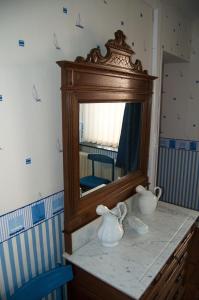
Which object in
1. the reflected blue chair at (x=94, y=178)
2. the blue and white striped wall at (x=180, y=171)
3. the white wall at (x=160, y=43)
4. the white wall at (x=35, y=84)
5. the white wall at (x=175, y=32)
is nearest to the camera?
the white wall at (x=35, y=84)

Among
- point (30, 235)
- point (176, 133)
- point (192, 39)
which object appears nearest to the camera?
point (30, 235)

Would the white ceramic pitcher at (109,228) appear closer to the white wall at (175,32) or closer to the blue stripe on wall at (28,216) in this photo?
the blue stripe on wall at (28,216)

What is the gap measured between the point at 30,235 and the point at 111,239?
41 centimetres

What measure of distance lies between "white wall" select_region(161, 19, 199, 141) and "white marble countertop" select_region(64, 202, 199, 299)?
145 centimetres

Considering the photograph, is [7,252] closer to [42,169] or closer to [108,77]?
[42,169]

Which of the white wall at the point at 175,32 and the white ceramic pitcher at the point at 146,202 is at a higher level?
the white wall at the point at 175,32

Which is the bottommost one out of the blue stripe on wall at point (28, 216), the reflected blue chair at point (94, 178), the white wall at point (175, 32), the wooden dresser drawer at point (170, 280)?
the wooden dresser drawer at point (170, 280)

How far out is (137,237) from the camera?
1.38 meters

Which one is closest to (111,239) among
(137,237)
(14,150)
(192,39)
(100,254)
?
(100,254)

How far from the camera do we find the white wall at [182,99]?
8.63 ft

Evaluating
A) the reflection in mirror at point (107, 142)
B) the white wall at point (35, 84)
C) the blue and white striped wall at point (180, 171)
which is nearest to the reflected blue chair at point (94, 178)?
the reflection in mirror at point (107, 142)

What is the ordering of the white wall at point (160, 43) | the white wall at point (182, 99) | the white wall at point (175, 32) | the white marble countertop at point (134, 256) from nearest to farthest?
the white marble countertop at point (134, 256) < the white wall at point (160, 43) < the white wall at point (175, 32) < the white wall at point (182, 99)

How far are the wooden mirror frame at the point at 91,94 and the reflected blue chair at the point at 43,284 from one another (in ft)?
0.56

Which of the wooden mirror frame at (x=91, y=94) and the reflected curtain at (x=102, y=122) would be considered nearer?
the wooden mirror frame at (x=91, y=94)
